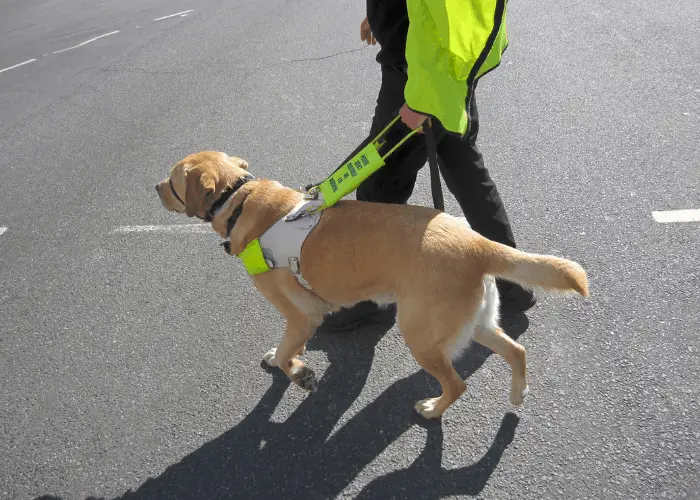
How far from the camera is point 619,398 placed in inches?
103

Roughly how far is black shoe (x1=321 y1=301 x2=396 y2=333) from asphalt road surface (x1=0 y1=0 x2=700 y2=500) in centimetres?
7

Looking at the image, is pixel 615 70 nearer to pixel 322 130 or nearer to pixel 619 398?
pixel 322 130

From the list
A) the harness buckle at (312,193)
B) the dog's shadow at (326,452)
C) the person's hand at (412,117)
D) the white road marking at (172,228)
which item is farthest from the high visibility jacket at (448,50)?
the white road marking at (172,228)

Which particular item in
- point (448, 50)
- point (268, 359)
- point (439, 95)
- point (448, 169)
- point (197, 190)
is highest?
point (448, 50)

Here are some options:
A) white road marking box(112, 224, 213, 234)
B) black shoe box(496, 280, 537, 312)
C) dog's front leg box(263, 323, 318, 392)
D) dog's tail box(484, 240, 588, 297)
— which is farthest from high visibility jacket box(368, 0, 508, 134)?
white road marking box(112, 224, 213, 234)

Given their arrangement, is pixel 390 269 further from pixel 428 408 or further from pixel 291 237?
pixel 428 408

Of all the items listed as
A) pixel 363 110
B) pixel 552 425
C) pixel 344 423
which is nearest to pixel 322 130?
pixel 363 110

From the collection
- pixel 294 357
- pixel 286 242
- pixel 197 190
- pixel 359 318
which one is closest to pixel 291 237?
pixel 286 242

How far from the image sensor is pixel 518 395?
2670mm

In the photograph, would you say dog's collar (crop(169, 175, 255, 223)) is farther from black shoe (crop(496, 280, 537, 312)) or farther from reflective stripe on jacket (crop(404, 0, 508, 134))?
black shoe (crop(496, 280, 537, 312))

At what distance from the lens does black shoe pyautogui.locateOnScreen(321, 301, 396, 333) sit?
3.22 metres

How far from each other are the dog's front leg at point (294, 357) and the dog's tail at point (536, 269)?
3.50 feet

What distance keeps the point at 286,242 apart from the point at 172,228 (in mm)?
2064

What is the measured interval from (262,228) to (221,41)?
6.95 meters
